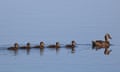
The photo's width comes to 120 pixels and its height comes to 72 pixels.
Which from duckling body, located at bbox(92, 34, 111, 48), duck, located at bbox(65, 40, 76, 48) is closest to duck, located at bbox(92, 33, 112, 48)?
duckling body, located at bbox(92, 34, 111, 48)

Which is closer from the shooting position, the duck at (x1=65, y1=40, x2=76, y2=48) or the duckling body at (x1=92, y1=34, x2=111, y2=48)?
the duck at (x1=65, y1=40, x2=76, y2=48)

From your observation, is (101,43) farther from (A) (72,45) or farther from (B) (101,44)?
(A) (72,45)

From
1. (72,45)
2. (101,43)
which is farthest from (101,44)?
(72,45)

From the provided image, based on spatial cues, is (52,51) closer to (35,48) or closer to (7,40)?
(35,48)

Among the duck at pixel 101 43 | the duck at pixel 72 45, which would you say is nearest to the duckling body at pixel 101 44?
the duck at pixel 101 43

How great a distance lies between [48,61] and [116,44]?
6.54 m

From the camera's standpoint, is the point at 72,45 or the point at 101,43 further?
the point at 101,43

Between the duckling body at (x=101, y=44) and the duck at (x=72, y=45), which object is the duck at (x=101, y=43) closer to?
the duckling body at (x=101, y=44)

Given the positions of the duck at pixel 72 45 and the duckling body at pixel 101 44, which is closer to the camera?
the duck at pixel 72 45

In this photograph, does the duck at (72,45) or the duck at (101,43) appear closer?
the duck at (72,45)

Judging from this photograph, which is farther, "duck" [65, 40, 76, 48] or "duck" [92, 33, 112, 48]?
"duck" [92, 33, 112, 48]

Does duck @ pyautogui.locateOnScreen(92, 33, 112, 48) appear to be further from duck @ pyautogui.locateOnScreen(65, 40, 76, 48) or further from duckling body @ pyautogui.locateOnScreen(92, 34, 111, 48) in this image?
duck @ pyautogui.locateOnScreen(65, 40, 76, 48)

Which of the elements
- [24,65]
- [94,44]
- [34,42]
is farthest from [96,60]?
[34,42]

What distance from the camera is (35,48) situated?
30.0 metres
